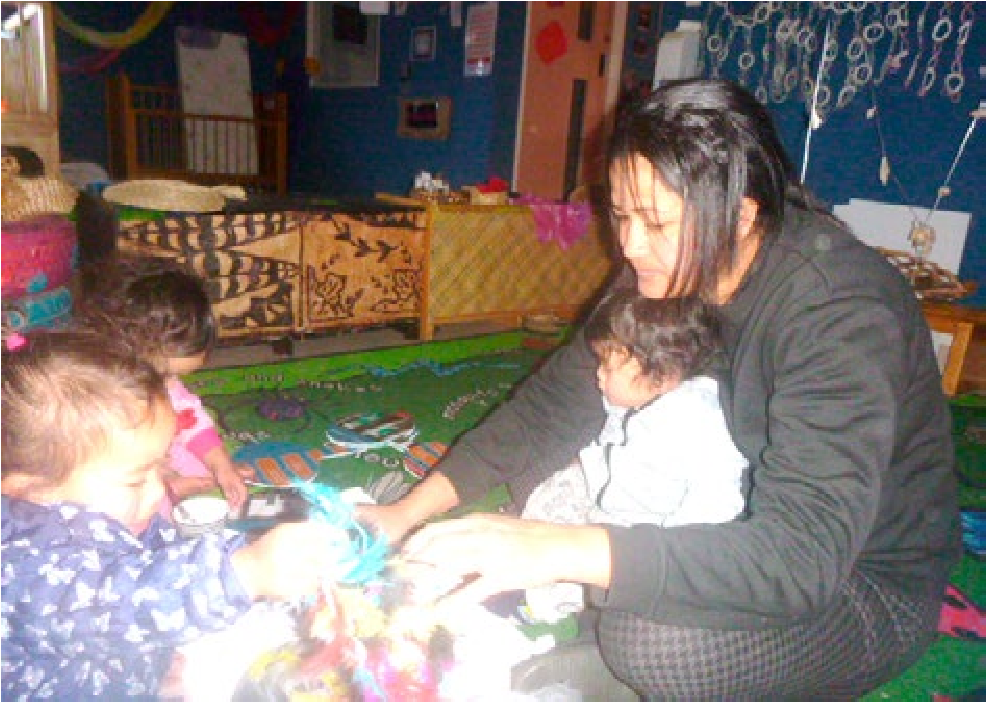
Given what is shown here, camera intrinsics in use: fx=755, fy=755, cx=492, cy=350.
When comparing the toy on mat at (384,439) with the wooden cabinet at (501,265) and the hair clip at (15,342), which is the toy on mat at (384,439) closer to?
the wooden cabinet at (501,265)

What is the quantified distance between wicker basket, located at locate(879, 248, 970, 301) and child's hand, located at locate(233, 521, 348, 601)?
11.0 feet

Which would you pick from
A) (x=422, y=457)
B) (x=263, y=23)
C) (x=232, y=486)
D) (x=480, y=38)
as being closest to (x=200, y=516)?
(x=232, y=486)

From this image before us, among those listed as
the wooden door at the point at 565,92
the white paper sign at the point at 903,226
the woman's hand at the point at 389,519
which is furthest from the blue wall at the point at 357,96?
the woman's hand at the point at 389,519

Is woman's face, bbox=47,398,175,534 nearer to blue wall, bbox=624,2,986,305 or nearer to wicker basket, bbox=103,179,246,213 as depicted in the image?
wicker basket, bbox=103,179,246,213

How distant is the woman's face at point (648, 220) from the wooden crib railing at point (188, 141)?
5.94 metres

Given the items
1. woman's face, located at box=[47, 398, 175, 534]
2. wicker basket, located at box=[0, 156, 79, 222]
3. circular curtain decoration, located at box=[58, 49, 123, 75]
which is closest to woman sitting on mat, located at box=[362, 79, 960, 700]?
woman's face, located at box=[47, 398, 175, 534]

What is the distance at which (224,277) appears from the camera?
311cm

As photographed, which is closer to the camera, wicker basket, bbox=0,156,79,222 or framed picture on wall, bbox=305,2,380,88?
wicker basket, bbox=0,156,79,222

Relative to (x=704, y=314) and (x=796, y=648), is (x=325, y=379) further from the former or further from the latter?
(x=796, y=648)

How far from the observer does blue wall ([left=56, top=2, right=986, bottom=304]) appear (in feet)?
12.5

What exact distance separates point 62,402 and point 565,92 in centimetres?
510

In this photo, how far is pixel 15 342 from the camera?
98 centimetres

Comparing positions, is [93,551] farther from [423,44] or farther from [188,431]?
[423,44]

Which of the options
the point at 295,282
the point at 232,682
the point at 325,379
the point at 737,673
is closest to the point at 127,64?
the point at 295,282
